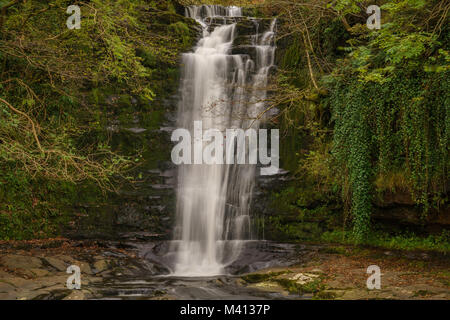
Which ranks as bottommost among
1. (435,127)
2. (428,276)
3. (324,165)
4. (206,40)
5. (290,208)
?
(428,276)

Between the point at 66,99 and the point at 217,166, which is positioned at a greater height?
the point at 66,99

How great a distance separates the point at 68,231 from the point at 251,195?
19.4ft

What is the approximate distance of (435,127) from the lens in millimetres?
9188

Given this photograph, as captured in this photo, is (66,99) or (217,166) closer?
(66,99)

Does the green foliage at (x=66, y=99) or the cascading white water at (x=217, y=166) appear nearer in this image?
the green foliage at (x=66, y=99)

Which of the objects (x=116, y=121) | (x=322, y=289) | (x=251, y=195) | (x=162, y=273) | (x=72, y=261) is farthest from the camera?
(x=116, y=121)

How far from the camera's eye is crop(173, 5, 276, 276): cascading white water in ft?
39.8

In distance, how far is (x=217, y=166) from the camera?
46.0 ft

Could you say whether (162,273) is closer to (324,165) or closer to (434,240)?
(324,165)

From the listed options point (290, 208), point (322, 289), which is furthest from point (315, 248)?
point (322, 289)

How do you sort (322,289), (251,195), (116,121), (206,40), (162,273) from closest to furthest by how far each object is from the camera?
(322,289) < (162,273) < (251,195) < (116,121) < (206,40)

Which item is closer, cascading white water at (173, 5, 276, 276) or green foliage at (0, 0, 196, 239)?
green foliage at (0, 0, 196, 239)

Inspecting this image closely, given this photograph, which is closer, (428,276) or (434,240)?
(428,276)

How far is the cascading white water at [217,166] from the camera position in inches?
477
